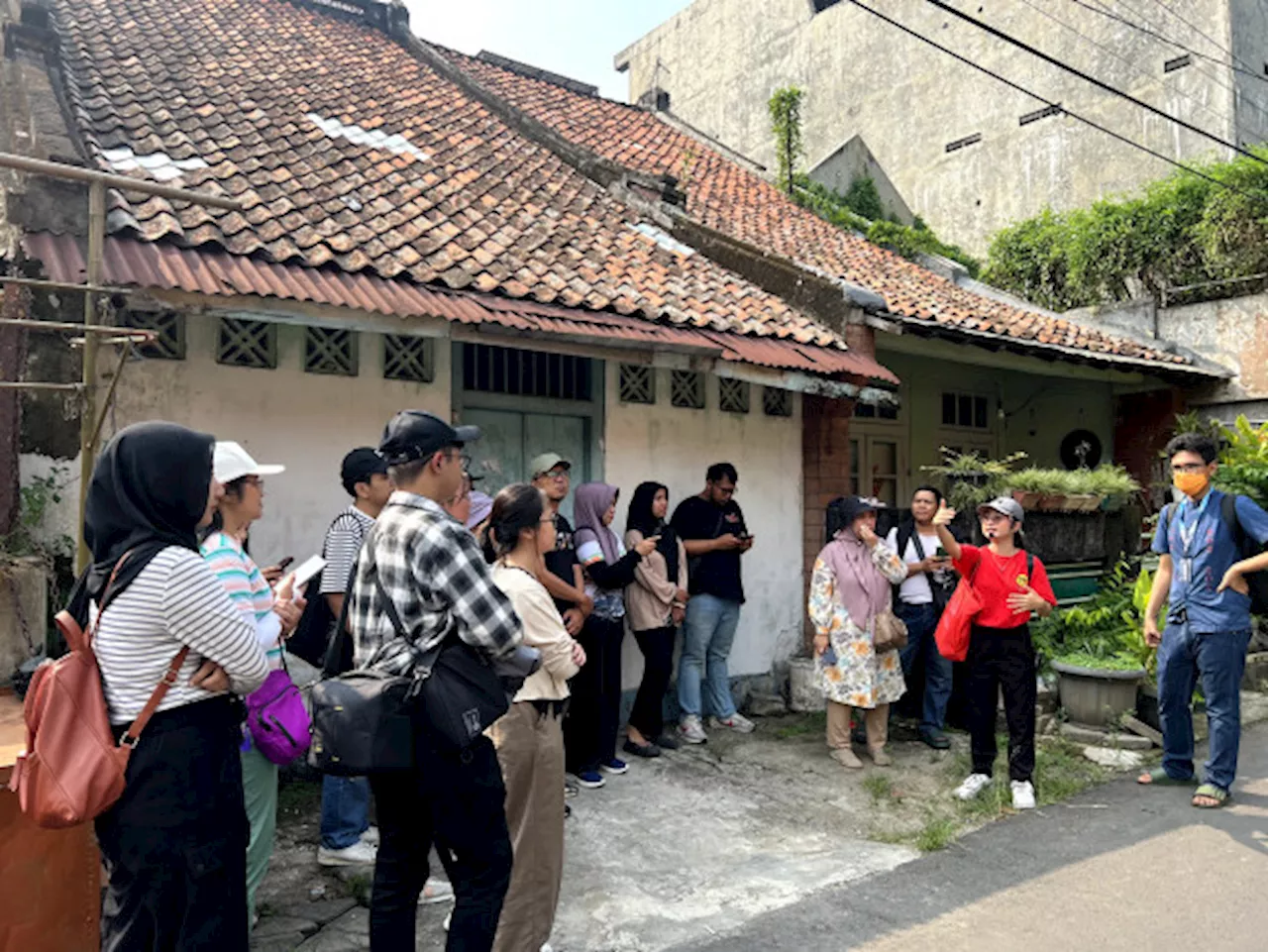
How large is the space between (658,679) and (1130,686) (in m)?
3.33

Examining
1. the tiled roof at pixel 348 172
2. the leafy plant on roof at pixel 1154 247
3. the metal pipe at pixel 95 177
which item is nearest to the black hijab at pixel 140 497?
the metal pipe at pixel 95 177

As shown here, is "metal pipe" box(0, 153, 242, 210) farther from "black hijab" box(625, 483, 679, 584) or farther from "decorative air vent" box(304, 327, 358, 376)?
"black hijab" box(625, 483, 679, 584)

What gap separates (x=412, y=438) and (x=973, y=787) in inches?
161

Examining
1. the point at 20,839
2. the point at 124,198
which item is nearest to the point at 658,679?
the point at 20,839

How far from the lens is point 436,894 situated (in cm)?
396

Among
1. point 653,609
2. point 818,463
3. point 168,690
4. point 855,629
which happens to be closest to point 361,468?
point 168,690

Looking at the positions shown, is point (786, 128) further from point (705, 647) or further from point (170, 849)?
point (170, 849)

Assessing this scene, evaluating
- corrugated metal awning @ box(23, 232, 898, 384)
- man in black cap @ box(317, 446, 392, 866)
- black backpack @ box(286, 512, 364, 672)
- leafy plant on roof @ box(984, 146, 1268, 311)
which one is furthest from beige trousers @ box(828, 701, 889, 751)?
leafy plant on roof @ box(984, 146, 1268, 311)

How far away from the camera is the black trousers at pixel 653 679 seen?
6.05 m

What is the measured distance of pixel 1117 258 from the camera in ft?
42.2

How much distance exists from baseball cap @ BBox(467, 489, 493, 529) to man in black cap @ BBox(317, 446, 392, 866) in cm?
58

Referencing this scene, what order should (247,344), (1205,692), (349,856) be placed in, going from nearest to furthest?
(349,856) → (1205,692) → (247,344)

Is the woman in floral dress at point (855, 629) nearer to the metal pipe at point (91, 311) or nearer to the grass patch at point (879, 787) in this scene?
the grass patch at point (879, 787)

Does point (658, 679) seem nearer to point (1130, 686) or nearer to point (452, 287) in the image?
point (452, 287)
